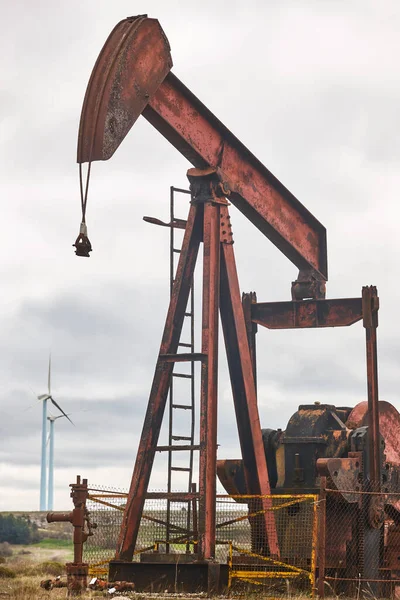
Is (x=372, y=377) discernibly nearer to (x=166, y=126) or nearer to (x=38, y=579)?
(x=166, y=126)

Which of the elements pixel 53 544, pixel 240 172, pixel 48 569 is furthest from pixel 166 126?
pixel 53 544

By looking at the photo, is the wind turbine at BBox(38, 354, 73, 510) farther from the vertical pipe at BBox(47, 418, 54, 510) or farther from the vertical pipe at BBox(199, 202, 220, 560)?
the vertical pipe at BBox(199, 202, 220, 560)

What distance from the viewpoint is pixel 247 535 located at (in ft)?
41.4

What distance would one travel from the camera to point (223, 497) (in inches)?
491

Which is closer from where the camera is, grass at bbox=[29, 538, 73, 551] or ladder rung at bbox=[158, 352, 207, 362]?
ladder rung at bbox=[158, 352, 207, 362]

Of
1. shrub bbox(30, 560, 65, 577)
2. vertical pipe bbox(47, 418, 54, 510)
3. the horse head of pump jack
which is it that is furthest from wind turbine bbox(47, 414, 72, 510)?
the horse head of pump jack

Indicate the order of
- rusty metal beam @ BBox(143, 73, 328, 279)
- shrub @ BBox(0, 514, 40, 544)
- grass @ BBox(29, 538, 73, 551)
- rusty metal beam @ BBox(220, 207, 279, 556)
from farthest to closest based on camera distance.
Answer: shrub @ BBox(0, 514, 40, 544), grass @ BBox(29, 538, 73, 551), rusty metal beam @ BBox(220, 207, 279, 556), rusty metal beam @ BBox(143, 73, 328, 279)

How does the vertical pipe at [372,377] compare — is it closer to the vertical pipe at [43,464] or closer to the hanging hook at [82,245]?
the hanging hook at [82,245]

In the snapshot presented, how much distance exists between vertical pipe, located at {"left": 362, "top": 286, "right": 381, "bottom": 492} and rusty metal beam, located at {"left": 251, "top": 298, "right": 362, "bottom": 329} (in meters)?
0.33

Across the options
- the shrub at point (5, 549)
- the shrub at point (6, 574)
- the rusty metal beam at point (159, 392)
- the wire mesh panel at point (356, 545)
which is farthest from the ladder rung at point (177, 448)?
the shrub at point (5, 549)

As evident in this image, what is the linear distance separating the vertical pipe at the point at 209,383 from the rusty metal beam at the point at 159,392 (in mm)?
323

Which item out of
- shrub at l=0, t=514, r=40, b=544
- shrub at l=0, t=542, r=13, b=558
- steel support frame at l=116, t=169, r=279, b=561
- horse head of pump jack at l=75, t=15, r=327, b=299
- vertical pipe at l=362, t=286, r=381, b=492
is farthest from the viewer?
shrub at l=0, t=514, r=40, b=544

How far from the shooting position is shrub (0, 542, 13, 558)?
106ft

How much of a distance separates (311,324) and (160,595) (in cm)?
541
